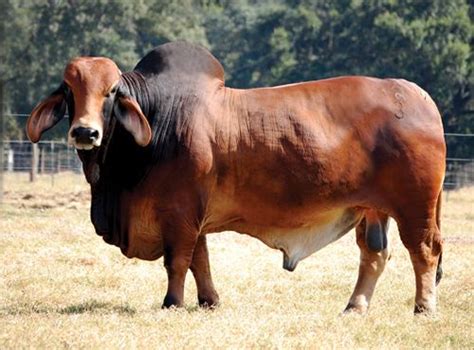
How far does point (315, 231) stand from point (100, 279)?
225 cm

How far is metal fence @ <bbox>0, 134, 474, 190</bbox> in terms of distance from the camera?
28.2 m

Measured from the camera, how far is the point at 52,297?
337 inches

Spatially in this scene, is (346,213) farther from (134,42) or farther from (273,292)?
(134,42)

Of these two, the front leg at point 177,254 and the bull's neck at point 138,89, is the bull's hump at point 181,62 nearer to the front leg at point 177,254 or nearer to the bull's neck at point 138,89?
the bull's neck at point 138,89

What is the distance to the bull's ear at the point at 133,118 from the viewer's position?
24.8 ft

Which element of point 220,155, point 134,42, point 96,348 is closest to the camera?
point 96,348

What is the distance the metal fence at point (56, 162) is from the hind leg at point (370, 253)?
19.1m

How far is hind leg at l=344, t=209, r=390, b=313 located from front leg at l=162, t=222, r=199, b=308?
131cm

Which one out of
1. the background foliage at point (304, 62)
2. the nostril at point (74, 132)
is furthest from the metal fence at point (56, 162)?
the nostril at point (74, 132)

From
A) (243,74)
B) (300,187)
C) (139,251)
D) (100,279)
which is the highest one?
(300,187)

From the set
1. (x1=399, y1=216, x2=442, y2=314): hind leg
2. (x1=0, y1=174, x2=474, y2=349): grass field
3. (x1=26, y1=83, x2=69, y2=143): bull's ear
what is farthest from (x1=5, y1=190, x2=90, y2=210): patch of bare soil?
(x1=399, y1=216, x2=442, y2=314): hind leg

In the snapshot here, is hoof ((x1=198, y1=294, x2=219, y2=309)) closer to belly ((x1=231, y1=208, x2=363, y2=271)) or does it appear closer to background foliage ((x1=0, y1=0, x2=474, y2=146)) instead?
belly ((x1=231, y1=208, x2=363, y2=271))

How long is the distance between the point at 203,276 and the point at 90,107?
5.36 feet

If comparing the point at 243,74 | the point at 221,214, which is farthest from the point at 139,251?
the point at 243,74
